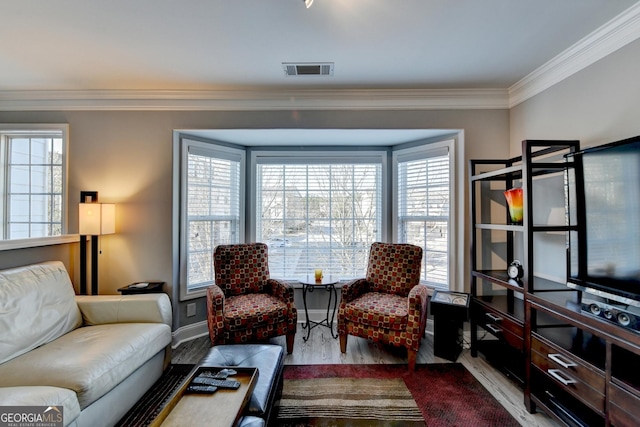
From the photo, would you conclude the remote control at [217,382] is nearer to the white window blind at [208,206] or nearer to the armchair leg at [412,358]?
the armchair leg at [412,358]

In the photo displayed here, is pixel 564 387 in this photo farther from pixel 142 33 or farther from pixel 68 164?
pixel 68 164

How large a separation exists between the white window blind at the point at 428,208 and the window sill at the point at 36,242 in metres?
3.48

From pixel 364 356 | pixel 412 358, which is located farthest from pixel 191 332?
pixel 412 358

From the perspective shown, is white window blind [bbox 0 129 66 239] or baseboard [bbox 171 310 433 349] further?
white window blind [bbox 0 129 66 239]

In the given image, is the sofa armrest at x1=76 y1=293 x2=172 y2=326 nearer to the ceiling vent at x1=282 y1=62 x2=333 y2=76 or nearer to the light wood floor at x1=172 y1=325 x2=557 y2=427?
the light wood floor at x1=172 y1=325 x2=557 y2=427

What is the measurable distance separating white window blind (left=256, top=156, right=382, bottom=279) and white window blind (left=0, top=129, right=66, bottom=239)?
214cm

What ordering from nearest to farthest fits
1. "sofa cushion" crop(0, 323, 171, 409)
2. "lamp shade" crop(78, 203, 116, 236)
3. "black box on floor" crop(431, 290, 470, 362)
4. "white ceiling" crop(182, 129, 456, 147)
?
"sofa cushion" crop(0, 323, 171, 409), "black box on floor" crop(431, 290, 470, 362), "lamp shade" crop(78, 203, 116, 236), "white ceiling" crop(182, 129, 456, 147)

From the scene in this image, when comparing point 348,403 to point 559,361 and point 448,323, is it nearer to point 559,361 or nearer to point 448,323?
point 448,323

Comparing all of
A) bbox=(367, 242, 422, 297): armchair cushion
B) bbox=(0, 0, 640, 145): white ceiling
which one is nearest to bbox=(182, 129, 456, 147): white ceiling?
bbox=(0, 0, 640, 145): white ceiling

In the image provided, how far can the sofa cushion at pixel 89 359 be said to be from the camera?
1.46 meters

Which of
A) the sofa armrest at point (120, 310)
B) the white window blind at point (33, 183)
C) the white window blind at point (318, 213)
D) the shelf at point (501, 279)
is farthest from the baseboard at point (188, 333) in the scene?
the shelf at point (501, 279)

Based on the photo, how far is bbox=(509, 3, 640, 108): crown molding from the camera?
1.74 metres

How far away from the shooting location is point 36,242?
2.36 metres

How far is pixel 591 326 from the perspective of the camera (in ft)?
4.75
